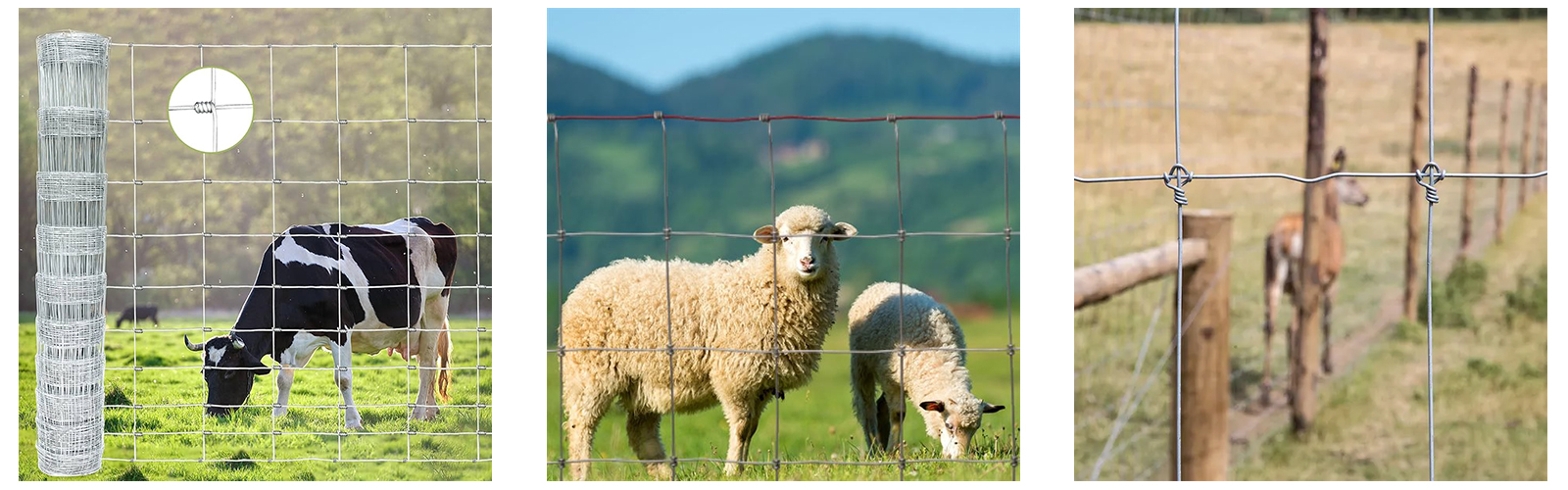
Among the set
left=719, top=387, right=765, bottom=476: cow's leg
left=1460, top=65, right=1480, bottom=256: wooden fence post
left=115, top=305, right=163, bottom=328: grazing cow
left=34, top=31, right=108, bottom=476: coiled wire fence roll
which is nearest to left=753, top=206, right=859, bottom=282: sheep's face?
left=719, top=387, right=765, bottom=476: cow's leg

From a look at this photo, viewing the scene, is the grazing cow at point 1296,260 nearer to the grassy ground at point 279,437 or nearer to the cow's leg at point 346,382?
the grassy ground at point 279,437

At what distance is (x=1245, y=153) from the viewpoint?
13.5 meters

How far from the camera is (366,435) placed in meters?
3.95

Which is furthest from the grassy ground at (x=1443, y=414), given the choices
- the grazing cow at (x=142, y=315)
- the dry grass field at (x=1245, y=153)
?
the grazing cow at (x=142, y=315)

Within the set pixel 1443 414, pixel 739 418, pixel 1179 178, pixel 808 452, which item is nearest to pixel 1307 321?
pixel 1443 414

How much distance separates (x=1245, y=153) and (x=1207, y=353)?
35.8ft

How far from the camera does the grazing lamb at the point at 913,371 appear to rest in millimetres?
3855

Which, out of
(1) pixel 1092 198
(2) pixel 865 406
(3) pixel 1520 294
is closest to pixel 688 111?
(1) pixel 1092 198

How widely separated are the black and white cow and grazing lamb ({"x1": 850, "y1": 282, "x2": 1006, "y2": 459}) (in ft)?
5.84

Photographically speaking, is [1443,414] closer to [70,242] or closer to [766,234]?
[766,234]

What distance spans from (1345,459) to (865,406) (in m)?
4.88

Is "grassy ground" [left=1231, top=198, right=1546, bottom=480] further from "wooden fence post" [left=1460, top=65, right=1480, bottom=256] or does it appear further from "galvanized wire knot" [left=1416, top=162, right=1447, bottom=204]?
"galvanized wire knot" [left=1416, top=162, right=1447, bottom=204]

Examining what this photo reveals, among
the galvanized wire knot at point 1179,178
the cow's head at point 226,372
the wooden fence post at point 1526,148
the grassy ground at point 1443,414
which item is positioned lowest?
the grassy ground at point 1443,414

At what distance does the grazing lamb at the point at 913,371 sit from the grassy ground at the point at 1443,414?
4.05 m
